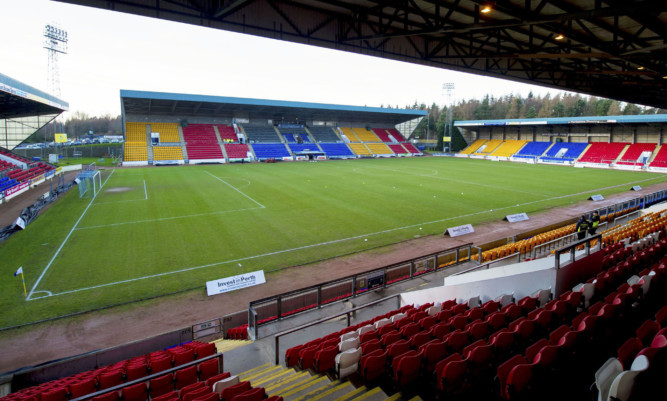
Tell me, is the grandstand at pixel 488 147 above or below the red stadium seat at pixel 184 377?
above

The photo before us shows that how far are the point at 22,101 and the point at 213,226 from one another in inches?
1045

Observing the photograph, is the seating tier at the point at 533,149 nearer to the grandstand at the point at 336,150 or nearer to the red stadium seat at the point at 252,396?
the grandstand at the point at 336,150

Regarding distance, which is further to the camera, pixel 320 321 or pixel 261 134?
pixel 261 134

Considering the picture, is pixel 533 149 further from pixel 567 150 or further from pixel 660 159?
pixel 660 159

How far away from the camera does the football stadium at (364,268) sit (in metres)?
4.76

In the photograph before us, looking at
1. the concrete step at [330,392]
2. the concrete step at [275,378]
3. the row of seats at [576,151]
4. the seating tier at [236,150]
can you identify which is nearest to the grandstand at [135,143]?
the seating tier at [236,150]

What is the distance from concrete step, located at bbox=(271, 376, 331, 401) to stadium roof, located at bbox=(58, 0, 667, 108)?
735 cm

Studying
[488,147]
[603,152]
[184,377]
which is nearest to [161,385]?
[184,377]

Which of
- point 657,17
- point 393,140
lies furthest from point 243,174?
point 393,140

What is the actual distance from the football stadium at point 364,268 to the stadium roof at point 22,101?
1.34 ft

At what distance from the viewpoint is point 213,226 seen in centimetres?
1922

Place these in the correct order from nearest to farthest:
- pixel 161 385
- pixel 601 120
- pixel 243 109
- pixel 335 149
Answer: pixel 161 385, pixel 601 120, pixel 243 109, pixel 335 149

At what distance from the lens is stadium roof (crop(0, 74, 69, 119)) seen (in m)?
25.5

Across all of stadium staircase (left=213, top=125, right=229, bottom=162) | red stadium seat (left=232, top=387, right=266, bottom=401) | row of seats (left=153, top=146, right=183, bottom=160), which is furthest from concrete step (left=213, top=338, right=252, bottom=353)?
row of seats (left=153, top=146, right=183, bottom=160)
